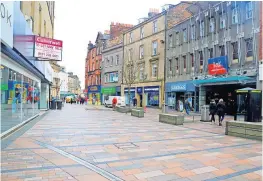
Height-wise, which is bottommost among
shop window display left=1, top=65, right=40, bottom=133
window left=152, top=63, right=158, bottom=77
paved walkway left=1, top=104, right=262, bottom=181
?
paved walkway left=1, top=104, right=262, bottom=181

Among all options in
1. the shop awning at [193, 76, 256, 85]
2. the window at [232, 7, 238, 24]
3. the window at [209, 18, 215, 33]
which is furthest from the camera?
the window at [209, 18, 215, 33]

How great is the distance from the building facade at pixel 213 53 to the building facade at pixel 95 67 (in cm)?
2353

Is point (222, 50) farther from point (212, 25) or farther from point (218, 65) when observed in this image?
point (212, 25)

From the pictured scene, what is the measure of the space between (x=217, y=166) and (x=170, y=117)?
8581 millimetres

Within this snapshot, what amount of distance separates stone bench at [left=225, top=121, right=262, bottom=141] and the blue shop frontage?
15.0 meters

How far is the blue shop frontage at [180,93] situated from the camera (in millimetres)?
25189

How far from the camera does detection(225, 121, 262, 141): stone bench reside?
9.07m

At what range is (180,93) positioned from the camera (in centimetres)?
2841

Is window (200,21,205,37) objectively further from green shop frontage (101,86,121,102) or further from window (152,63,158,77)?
green shop frontage (101,86,121,102)

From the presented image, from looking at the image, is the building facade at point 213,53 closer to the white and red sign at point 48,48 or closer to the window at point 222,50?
the window at point 222,50

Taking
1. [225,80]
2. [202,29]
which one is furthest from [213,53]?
[225,80]

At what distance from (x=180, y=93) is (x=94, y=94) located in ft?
98.1

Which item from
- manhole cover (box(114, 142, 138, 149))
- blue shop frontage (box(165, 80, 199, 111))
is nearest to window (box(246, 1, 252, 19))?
blue shop frontage (box(165, 80, 199, 111))

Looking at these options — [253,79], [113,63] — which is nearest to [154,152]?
[253,79]
